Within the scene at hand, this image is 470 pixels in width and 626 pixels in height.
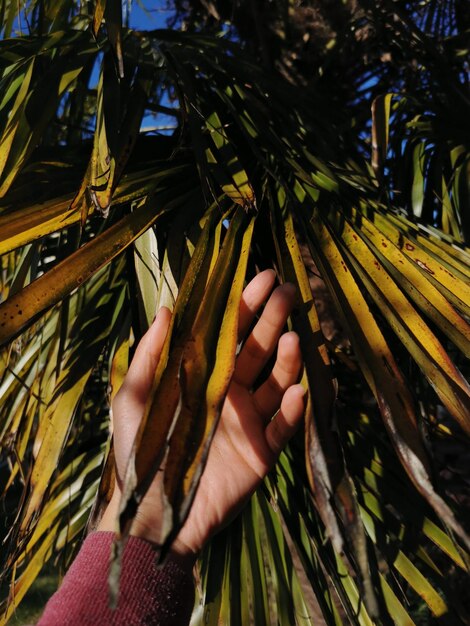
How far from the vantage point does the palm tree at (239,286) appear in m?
0.64

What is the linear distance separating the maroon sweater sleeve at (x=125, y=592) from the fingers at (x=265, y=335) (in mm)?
240

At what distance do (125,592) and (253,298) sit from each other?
359mm

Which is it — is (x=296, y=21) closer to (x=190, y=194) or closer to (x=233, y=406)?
(x=190, y=194)

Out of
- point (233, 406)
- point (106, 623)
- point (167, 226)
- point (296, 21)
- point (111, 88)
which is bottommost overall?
point (106, 623)

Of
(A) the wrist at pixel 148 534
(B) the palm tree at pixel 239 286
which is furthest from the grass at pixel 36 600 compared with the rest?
(A) the wrist at pixel 148 534

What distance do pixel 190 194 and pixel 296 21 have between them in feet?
4.30

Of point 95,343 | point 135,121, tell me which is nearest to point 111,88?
point 135,121

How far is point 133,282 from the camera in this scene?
1.17 meters

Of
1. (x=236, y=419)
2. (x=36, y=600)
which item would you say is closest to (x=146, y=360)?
(x=236, y=419)

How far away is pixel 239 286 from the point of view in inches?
28.5

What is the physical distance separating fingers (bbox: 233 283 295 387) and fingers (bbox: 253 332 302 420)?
28 millimetres

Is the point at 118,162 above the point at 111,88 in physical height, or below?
below

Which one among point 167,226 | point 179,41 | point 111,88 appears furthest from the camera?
point 179,41

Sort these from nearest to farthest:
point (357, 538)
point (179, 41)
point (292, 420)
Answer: point (357, 538)
point (292, 420)
point (179, 41)
